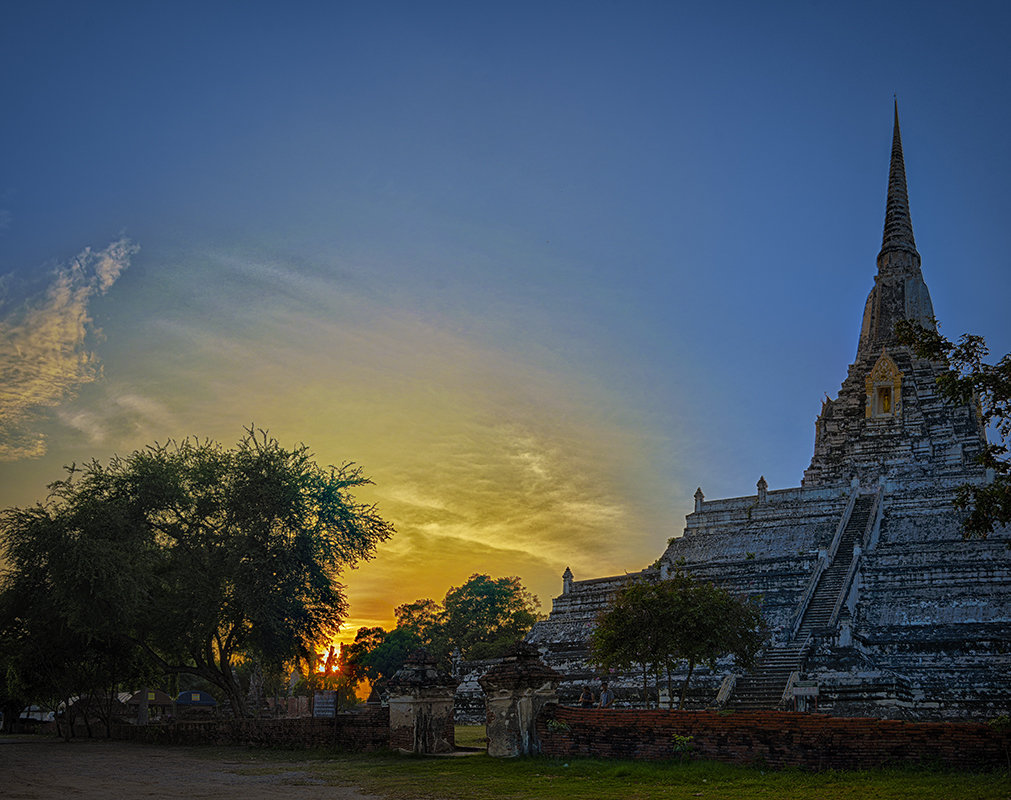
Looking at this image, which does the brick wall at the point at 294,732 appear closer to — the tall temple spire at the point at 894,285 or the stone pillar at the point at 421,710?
the stone pillar at the point at 421,710

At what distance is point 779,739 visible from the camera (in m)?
13.2

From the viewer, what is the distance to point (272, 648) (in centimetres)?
2758

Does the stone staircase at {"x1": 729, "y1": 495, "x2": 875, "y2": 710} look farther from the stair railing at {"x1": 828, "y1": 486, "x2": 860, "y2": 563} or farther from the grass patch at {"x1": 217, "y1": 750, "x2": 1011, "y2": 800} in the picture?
the grass patch at {"x1": 217, "y1": 750, "x2": 1011, "y2": 800}

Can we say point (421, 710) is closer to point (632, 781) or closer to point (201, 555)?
point (632, 781)

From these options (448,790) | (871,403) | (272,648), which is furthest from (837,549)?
(448,790)

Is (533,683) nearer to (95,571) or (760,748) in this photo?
(760,748)

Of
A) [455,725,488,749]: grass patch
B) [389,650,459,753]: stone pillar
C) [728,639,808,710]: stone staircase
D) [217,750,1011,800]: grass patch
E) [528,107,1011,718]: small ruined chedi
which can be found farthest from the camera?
[728,639,808,710]: stone staircase

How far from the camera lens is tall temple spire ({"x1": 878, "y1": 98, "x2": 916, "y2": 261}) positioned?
63.3 metres

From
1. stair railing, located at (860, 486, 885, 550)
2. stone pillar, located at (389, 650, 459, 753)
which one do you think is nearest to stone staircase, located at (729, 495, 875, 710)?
stair railing, located at (860, 486, 885, 550)

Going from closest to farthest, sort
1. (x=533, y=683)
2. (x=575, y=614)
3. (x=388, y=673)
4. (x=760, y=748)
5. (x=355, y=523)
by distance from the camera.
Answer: (x=760, y=748), (x=533, y=683), (x=355, y=523), (x=575, y=614), (x=388, y=673)

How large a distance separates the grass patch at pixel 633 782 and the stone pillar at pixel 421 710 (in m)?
1.55

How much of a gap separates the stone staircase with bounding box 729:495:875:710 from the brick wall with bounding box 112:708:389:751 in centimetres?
1357

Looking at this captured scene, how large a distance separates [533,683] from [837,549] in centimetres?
2722

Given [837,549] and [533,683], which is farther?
[837,549]
